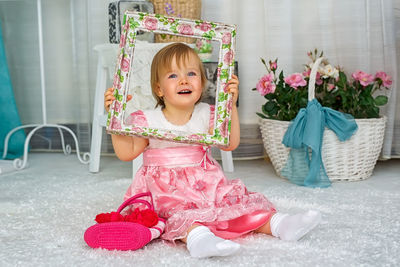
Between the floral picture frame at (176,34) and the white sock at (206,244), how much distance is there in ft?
0.74

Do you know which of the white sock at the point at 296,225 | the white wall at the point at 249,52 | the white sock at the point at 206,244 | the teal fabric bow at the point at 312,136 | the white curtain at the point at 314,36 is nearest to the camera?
the white sock at the point at 206,244

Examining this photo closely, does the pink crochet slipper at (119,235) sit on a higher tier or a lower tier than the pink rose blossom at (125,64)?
lower

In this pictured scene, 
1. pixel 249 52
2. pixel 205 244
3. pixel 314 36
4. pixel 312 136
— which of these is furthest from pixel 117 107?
pixel 314 36

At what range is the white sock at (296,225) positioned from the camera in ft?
2.98

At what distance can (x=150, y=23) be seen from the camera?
3.45ft

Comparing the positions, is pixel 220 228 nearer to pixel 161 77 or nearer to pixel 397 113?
pixel 161 77

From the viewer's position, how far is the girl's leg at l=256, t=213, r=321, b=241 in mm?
909

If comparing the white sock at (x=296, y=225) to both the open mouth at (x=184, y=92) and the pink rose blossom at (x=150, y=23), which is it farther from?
the pink rose blossom at (x=150, y=23)

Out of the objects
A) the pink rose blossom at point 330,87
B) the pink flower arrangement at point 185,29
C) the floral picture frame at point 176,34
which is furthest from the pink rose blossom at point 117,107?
the pink rose blossom at point 330,87

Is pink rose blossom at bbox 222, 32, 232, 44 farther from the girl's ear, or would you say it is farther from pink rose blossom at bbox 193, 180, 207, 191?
pink rose blossom at bbox 193, 180, 207, 191

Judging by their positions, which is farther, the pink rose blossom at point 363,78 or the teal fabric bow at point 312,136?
the pink rose blossom at point 363,78

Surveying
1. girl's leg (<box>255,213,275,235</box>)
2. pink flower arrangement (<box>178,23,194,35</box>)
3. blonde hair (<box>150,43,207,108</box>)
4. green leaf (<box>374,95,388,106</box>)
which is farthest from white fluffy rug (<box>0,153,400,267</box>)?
pink flower arrangement (<box>178,23,194,35</box>)

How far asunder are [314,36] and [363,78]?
1.00 ft

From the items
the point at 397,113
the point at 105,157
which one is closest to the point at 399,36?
the point at 397,113
